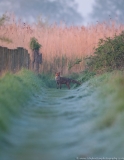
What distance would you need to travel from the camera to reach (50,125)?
17.5 feet

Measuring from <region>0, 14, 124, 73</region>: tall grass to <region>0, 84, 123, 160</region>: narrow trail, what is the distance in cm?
880

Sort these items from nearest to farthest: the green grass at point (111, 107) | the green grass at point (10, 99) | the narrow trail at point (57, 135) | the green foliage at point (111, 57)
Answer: the narrow trail at point (57, 135) < the green grass at point (111, 107) < the green grass at point (10, 99) < the green foliage at point (111, 57)

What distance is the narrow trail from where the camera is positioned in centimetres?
395

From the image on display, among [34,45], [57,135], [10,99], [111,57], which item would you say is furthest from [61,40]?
[57,135]

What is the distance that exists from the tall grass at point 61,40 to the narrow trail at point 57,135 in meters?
8.80

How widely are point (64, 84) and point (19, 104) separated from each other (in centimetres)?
701

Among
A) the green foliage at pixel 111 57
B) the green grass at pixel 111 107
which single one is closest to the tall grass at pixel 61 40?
the green foliage at pixel 111 57

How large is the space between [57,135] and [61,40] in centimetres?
1235

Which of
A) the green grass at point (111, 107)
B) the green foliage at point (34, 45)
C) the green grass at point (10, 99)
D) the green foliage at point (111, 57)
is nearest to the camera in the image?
the green grass at point (111, 107)

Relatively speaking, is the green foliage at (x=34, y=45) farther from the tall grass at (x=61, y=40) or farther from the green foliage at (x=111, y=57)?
the green foliage at (x=111, y=57)

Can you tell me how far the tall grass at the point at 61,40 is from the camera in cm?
1575

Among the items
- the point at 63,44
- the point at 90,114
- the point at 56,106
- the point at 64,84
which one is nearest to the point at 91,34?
the point at 63,44

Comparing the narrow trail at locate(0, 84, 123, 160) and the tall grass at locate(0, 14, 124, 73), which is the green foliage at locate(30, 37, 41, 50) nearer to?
the tall grass at locate(0, 14, 124, 73)

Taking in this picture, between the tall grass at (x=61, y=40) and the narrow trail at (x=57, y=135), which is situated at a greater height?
the tall grass at (x=61, y=40)
